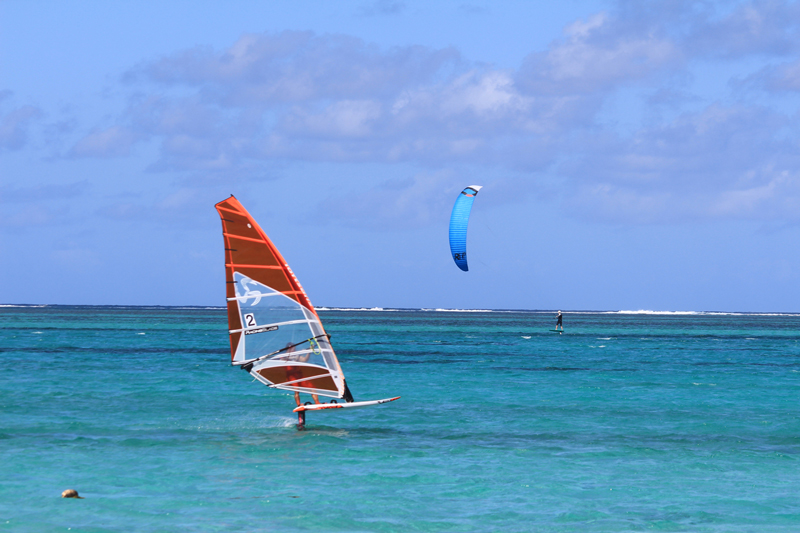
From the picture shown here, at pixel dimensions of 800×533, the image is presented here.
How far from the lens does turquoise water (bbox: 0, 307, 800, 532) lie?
1262 cm

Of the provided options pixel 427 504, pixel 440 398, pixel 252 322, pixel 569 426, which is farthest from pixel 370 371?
pixel 427 504

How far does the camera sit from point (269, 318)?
721 inches

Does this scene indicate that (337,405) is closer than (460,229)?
Yes

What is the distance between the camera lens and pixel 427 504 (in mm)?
13320

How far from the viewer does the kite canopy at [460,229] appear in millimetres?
42219

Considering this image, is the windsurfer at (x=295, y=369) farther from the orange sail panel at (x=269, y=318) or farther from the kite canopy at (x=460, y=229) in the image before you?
the kite canopy at (x=460, y=229)

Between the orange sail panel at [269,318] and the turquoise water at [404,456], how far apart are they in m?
1.55

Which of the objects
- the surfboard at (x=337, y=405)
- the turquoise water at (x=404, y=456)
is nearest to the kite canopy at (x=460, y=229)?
the turquoise water at (x=404, y=456)

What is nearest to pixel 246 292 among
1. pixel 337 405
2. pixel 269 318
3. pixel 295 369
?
pixel 269 318

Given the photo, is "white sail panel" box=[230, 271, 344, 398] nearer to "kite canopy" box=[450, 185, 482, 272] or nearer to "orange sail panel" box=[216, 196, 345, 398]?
"orange sail panel" box=[216, 196, 345, 398]

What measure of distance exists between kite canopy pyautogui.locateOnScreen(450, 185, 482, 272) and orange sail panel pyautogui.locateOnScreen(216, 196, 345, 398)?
938 inches

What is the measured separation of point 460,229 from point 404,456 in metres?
26.0

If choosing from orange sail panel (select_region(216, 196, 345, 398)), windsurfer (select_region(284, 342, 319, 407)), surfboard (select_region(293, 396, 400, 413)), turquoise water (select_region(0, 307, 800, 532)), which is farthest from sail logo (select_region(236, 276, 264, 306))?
turquoise water (select_region(0, 307, 800, 532))

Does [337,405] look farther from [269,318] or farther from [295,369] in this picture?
[269,318]
